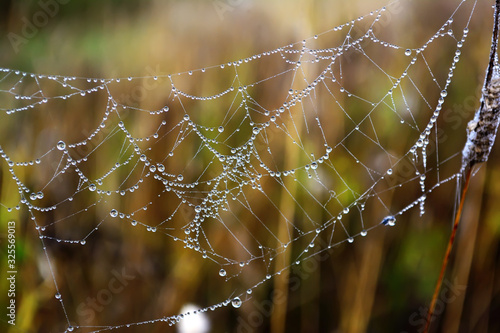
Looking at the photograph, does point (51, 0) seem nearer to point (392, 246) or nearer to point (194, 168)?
point (194, 168)

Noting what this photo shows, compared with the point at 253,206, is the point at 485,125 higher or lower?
lower

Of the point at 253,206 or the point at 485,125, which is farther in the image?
the point at 253,206

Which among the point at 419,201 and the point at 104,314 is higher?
the point at 419,201

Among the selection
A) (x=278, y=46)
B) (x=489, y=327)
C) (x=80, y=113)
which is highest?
(x=278, y=46)

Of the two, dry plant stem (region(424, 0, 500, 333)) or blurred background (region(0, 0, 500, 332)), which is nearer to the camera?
dry plant stem (region(424, 0, 500, 333))

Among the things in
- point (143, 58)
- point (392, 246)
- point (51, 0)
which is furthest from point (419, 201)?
point (51, 0)

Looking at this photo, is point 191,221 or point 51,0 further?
point 51,0

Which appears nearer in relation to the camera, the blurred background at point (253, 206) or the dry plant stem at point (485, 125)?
the dry plant stem at point (485, 125)
